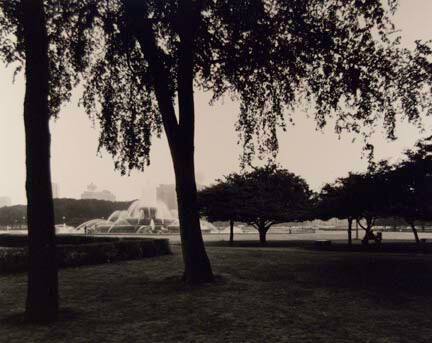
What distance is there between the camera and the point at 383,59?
13531 millimetres

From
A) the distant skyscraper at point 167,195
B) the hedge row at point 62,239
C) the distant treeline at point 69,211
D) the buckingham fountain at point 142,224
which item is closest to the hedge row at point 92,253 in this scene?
the hedge row at point 62,239

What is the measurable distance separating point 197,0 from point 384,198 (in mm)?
20188

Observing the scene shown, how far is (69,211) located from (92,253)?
10508 centimetres

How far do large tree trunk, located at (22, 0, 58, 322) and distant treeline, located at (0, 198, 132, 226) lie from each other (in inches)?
4298

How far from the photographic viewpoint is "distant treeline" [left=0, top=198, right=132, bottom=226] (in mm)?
117050

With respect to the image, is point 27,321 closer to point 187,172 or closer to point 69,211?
point 187,172

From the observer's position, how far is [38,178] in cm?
855

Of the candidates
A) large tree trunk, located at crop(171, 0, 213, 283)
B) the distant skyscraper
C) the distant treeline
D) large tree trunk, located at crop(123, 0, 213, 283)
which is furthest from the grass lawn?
the distant skyscraper

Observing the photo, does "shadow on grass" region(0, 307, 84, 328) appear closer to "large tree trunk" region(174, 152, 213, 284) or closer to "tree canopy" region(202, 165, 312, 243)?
"large tree trunk" region(174, 152, 213, 284)

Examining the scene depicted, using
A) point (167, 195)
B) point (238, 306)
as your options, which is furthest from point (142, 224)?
point (167, 195)

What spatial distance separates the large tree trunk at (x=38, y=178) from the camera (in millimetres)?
8477

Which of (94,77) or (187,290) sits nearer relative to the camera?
(187,290)

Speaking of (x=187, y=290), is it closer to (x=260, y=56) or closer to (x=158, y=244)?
(x=260, y=56)

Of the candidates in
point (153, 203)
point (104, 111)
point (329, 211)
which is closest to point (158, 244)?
point (104, 111)
